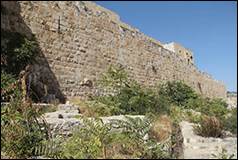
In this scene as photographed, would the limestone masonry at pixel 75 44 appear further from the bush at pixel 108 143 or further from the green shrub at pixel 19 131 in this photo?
the bush at pixel 108 143

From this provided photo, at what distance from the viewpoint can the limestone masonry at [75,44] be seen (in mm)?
10203

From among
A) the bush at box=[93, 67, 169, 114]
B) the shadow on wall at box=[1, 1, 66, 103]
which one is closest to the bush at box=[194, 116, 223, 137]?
the bush at box=[93, 67, 169, 114]

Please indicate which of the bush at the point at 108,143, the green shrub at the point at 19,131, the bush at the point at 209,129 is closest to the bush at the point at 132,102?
the bush at the point at 209,129

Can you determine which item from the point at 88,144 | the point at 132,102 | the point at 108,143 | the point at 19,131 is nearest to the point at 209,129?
the point at 132,102

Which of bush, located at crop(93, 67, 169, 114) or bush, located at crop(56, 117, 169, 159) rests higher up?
bush, located at crop(93, 67, 169, 114)

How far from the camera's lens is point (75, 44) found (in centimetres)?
1174

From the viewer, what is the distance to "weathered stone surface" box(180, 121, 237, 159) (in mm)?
6531

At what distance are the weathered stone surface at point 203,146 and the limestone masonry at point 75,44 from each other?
4516 mm

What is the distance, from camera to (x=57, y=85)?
1059 centimetres

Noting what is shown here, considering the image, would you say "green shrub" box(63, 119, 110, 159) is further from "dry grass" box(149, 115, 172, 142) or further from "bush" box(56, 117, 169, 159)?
"dry grass" box(149, 115, 172, 142)

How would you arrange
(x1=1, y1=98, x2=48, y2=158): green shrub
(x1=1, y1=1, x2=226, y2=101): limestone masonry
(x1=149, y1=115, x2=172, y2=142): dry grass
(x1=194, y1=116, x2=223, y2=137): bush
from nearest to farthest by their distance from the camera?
(x1=1, y1=98, x2=48, y2=158): green shrub
(x1=149, y1=115, x2=172, y2=142): dry grass
(x1=194, y1=116, x2=223, y2=137): bush
(x1=1, y1=1, x2=226, y2=101): limestone masonry

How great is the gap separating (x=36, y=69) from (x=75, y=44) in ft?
7.29

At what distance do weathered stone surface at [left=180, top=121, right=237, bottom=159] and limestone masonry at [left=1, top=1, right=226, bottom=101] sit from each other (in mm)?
4516

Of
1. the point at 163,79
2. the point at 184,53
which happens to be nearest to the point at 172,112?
the point at 163,79
